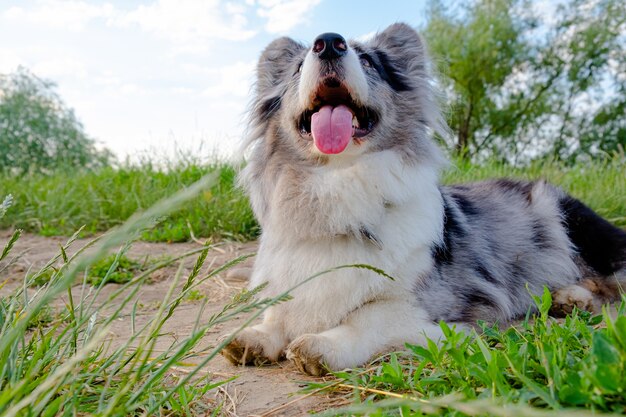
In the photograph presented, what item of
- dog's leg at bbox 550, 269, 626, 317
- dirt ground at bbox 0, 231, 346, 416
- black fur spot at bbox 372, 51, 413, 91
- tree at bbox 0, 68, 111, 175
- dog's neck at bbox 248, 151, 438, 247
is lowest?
dog's leg at bbox 550, 269, 626, 317

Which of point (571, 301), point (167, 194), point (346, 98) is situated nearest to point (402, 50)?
point (346, 98)

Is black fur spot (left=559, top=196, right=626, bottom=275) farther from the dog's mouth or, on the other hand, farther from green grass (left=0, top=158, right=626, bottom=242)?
the dog's mouth

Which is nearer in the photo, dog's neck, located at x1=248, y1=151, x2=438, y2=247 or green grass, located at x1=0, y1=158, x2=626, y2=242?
dog's neck, located at x1=248, y1=151, x2=438, y2=247

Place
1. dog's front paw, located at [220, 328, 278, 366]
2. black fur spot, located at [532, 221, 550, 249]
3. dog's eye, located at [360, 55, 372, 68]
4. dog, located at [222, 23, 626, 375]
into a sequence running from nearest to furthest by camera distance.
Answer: dog's front paw, located at [220, 328, 278, 366], dog, located at [222, 23, 626, 375], dog's eye, located at [360, 55, 372, 68], black fur spot, located at [532, 221, 550, 249]

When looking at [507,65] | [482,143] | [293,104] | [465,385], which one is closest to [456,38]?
[507,65]

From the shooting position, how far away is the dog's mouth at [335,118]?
2926 mm

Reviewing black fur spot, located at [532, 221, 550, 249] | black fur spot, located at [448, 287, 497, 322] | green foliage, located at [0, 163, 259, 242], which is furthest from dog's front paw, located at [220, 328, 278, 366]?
green foliage, located at [0, 163, 259, 242]

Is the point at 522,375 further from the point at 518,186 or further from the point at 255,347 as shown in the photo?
the point at 518,186

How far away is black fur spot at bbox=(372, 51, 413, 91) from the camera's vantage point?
3.37m

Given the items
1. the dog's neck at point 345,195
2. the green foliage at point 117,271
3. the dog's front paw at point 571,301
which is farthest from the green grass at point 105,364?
the green foliage at point 117,271

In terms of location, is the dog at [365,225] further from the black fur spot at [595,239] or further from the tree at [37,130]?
the tree at [37,130]

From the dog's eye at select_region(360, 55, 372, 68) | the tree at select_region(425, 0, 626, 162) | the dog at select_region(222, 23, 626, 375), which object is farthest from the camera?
the tree at select_region(425, 0, 626, 162)

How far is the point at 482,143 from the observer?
25.6 meters

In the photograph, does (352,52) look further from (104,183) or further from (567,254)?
(104,183)
